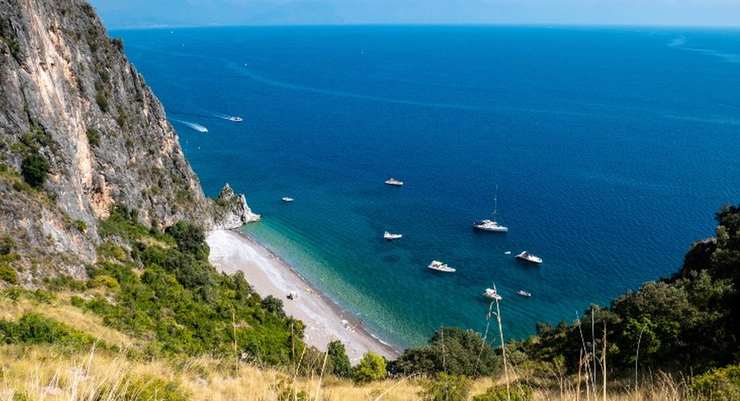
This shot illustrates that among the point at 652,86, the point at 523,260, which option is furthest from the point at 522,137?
the point at 652,86

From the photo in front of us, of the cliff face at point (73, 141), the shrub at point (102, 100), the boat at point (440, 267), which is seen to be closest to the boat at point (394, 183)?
the boat at point (440, 267)

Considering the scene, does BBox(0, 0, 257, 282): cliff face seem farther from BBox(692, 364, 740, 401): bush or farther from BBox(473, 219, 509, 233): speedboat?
BBox(473, 219, 509, 233): speedboat

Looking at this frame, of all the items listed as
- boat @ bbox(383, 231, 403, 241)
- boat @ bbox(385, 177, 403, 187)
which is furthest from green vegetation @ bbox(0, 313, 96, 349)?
boat @ bbox(385, 177, 403, 187)

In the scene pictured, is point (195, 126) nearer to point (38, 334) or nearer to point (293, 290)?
point (293, 290)

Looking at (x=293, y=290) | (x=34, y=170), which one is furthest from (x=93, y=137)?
(x=293, y=290)

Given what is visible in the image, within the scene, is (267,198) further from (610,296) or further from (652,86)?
(652,86)
